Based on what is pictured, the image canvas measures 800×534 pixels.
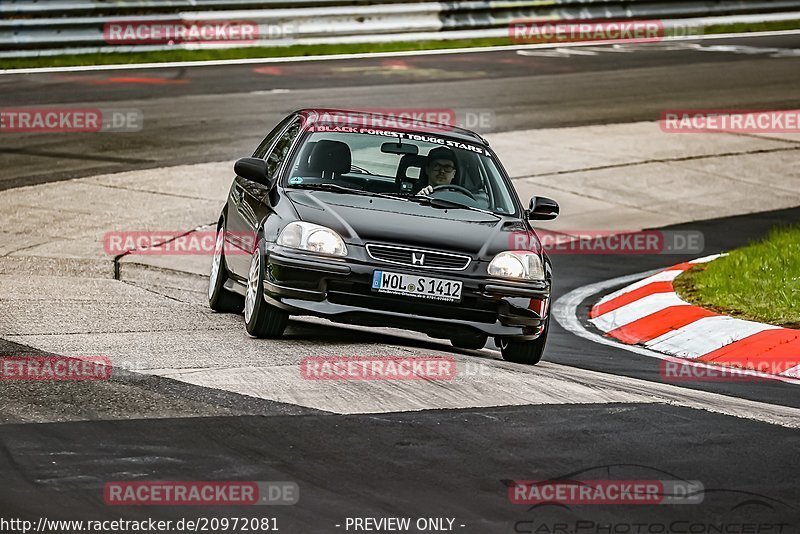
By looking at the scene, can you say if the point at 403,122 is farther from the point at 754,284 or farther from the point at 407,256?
the point at 754,284

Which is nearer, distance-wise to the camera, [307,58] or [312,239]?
[312,239]

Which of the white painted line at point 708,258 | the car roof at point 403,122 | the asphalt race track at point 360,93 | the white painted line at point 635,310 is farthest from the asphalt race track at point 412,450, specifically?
the asphalt race track at point 360,93

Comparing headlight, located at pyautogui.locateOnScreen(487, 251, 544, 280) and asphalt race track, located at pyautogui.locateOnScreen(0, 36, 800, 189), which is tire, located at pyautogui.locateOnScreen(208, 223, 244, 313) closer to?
headlight, located at pyautogui.locateOnScreen(487, 251, 544, 280)

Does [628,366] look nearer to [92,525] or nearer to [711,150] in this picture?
[92,525]

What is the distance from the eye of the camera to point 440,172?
10258 millimetres

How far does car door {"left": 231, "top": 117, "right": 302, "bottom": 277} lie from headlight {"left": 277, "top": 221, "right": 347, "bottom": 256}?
46 cm

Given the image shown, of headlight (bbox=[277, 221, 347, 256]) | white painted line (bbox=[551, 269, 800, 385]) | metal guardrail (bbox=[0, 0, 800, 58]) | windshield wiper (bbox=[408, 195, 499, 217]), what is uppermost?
metal guardrail (bbox=[0, 0, 800, 58])

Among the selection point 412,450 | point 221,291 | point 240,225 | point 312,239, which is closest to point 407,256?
point 312,239

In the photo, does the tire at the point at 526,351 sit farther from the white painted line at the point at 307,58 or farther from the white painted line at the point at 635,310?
the white painted line at the point at 307,58

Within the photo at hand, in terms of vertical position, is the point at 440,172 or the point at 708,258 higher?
the point at 440,172

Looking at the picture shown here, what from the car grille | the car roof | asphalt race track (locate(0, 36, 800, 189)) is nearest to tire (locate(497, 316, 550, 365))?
the car grille

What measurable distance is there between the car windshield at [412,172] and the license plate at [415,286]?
94 centimetres

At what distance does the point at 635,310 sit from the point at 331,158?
3.05 metres

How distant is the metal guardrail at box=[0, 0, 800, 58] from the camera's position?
2356 cm
